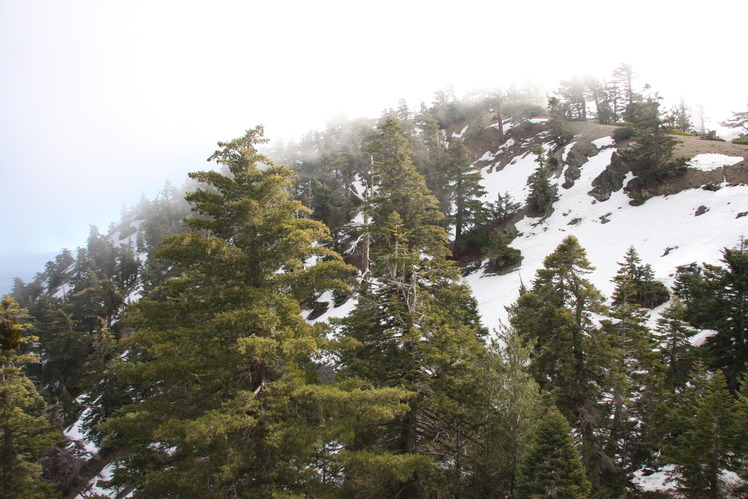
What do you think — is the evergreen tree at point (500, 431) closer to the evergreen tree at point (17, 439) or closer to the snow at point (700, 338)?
the snow at point (700, 338)

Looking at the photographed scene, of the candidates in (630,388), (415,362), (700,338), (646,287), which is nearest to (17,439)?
(415,362)

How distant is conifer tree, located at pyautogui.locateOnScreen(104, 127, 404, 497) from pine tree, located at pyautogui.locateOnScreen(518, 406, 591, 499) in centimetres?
519

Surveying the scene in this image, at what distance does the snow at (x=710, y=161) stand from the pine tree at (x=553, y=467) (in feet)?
121

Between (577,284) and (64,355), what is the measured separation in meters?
49.2

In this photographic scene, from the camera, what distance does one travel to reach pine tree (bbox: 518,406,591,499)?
32.7ft

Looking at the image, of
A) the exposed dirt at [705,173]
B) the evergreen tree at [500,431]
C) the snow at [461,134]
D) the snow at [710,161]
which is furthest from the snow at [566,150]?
the evergreen tree at [500,431]

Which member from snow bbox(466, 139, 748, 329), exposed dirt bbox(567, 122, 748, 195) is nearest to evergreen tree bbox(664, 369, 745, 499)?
snow bbox(466, 139, 748, 329)

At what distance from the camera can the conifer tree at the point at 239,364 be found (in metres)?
7.95

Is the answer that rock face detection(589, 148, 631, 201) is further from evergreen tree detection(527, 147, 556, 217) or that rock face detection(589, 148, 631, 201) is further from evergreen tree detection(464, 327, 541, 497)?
evergreen tree detection(464, 327, 541, 497)

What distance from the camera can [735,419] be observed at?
11562mm

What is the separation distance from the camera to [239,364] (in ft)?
29.6

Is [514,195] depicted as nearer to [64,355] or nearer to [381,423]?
[381,423]

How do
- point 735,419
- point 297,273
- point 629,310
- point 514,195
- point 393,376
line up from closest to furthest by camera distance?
point 297,273 → point 393,376 → point 735,419 → point 629,310 → point 514,195

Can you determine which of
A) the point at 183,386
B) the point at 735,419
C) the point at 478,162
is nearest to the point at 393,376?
the point at 183,386
